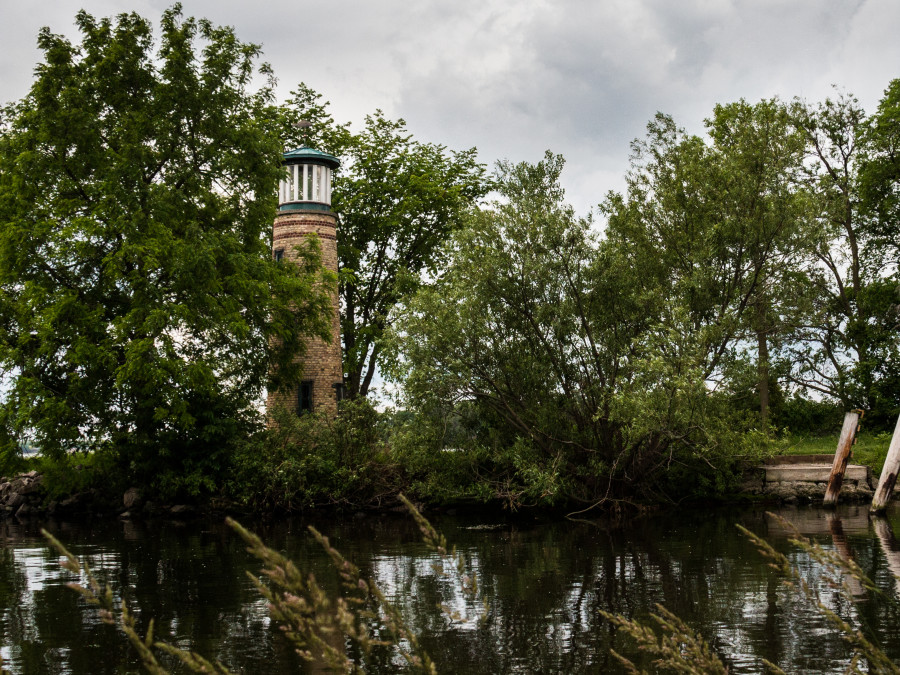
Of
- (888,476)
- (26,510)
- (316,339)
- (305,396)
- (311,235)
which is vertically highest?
(311,235)

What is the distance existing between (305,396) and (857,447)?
1804 centimetres

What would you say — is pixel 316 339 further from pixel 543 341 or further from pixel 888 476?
pixel 888 476

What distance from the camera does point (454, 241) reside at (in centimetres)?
2347

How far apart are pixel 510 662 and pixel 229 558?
370 inches

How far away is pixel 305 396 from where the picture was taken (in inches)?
1249

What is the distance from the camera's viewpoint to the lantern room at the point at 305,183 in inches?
1293

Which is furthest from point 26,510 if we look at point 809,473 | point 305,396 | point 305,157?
point 809,473

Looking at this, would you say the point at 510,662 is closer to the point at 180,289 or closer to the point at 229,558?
the point at 229,558

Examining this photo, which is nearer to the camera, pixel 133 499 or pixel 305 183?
pixel 133 499

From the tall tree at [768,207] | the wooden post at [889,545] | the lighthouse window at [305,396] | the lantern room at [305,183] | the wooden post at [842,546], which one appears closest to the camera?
the wooden post at [842,546]

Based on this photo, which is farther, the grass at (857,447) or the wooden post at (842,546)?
the grass at (857,447)

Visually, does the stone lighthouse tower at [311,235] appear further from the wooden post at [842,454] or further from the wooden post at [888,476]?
the wooden post at [888,476]

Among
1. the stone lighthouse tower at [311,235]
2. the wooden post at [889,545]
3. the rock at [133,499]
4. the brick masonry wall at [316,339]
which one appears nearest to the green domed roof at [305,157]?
the stone lighthouse tower at [311,235]

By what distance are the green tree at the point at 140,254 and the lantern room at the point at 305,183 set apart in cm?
279
